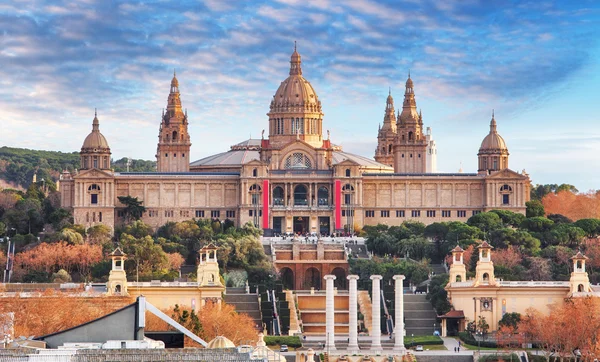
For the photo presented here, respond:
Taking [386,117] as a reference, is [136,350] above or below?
below

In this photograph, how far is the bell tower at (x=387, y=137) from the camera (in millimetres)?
192625

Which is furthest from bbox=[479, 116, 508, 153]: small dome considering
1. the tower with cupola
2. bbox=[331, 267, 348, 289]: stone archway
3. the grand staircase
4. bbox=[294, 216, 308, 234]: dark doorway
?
the grand staircase

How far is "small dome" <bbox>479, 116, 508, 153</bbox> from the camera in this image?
536 ft

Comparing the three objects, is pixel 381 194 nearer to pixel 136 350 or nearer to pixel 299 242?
pixel 299 242

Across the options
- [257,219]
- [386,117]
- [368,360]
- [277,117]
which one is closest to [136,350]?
[368,360]

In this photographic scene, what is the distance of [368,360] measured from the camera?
9931 cm

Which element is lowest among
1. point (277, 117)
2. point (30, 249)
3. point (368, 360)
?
point (368, 360)

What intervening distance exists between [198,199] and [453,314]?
173 feet

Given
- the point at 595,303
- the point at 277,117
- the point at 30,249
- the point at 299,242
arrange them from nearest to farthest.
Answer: the point at 595,303, the point at 30,249, the point at 299,242, the point at 277,117

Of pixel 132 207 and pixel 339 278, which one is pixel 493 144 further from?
pixel 132 207

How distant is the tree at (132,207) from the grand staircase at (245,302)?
121 feet

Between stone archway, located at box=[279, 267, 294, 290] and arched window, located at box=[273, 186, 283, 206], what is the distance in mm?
20201

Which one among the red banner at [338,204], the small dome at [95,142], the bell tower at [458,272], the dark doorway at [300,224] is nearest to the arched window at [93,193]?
the small dome at [95,142]

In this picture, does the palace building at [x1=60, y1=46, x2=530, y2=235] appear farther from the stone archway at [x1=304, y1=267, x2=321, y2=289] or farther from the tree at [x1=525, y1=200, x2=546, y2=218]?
the stone archway at [x1=304, y1=267, x2=321, y2=289]
